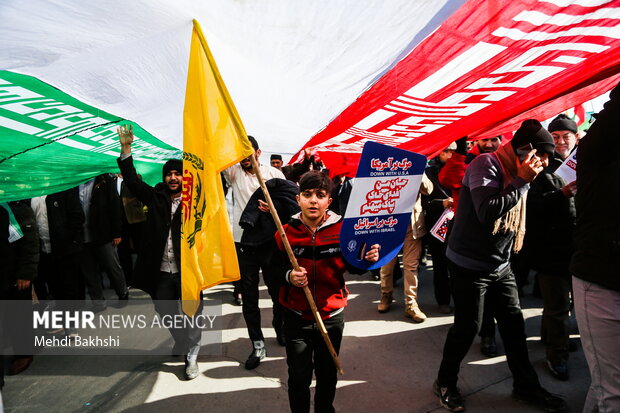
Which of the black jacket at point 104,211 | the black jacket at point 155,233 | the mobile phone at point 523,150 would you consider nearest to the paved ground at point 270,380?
the black jacket at point 155,233

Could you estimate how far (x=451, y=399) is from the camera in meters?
2.76

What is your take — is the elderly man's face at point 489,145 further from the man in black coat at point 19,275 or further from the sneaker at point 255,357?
the man in black coat at point 19,275

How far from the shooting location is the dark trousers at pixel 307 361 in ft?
7.43

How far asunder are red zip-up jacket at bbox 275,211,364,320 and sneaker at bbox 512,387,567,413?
1.66m

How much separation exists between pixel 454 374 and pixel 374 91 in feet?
7.12

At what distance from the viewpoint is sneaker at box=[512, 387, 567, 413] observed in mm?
2590

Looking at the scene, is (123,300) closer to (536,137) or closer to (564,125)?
(536,137)

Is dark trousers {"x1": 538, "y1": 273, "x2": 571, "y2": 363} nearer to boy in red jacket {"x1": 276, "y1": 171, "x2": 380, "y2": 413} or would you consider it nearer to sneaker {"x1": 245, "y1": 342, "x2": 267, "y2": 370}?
boy in red jacket {"x1": 276, "y1": 171, "x2": 380, "y2": 413}

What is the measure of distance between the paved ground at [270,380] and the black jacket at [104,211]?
→ 1.63 m

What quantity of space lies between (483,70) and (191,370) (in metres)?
3.31

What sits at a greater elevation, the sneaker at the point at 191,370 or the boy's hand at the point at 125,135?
the boy's hand at the point at 125,135

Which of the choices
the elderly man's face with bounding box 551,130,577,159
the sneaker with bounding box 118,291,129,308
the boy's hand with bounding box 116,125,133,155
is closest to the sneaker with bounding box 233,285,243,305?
the sneaker with bounding box 118,291,129,308

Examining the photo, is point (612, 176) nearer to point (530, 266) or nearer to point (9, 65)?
point (530, 266)

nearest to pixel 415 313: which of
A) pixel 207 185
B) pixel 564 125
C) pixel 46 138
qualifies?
pixel 564 125
